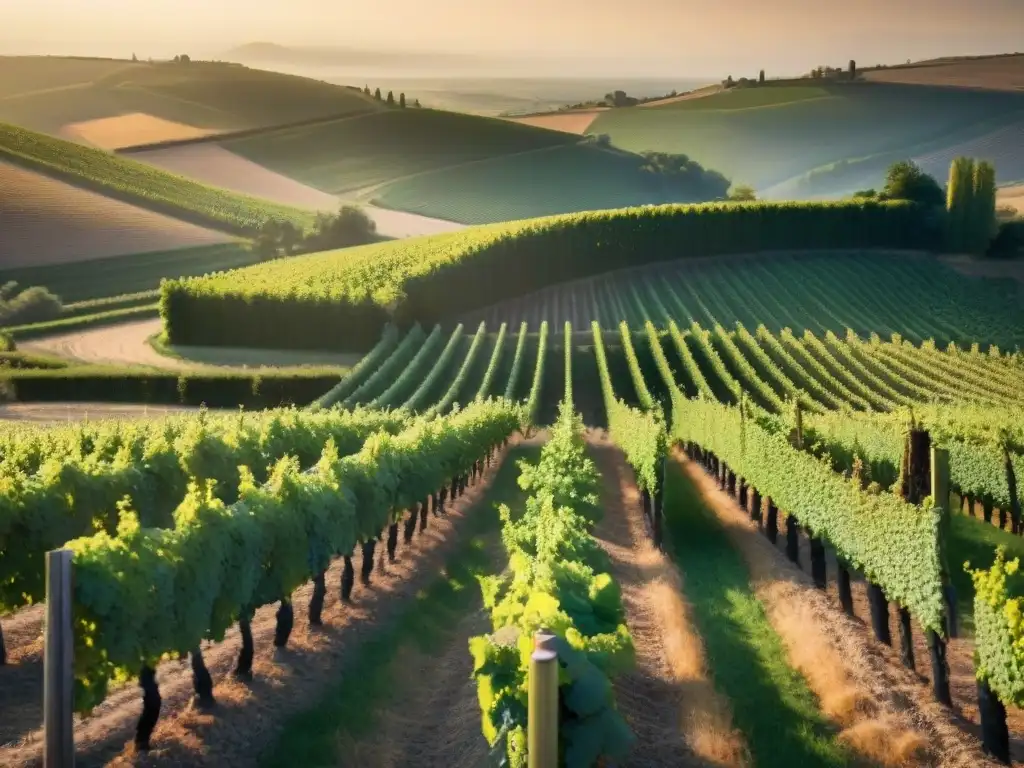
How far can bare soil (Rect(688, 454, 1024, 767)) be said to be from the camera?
15.4m

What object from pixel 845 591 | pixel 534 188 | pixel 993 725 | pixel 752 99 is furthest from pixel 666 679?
pixel 752 99

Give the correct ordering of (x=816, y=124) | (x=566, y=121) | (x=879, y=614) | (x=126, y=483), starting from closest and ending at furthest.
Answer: (x=879, y=614) → (x=126, y=483) → (x=566, y=121) → (x=816, y=124)

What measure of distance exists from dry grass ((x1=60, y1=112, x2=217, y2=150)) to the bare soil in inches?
4986

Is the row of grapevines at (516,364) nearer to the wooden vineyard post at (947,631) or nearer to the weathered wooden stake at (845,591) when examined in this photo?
the weathered wooden stake at (845,591)

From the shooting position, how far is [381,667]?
18.4 metres

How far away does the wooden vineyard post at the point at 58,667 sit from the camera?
10.4 metres

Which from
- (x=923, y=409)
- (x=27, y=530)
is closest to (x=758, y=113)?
(x=923, y=409)

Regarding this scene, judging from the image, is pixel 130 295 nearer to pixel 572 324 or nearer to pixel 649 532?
pixel 572 324

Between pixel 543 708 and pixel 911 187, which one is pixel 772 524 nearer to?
pixel 543 708

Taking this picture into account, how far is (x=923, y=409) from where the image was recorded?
41.6 metres

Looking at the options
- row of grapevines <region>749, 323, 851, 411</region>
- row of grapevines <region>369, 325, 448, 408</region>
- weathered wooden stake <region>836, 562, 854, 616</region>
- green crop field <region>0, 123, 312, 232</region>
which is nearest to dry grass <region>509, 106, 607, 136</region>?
green crop field <region>0, 123, 312, 232</region>

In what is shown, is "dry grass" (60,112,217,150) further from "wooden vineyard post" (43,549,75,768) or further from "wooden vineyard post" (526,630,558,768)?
"wooden vineyard post" (526,630,558,768)

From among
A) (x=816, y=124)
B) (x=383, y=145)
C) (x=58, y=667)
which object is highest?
(x=816, y=124)

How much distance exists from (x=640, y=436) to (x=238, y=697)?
61.1 feet
